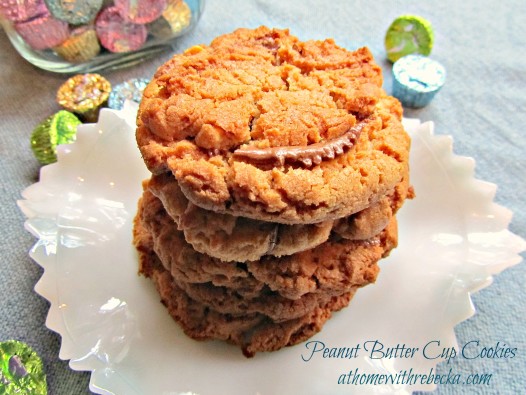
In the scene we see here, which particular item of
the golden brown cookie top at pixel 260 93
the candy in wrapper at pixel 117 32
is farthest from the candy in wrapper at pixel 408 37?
the candy in wrapper at pixel 117 32

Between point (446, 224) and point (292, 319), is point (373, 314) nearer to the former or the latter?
point (292, 319)

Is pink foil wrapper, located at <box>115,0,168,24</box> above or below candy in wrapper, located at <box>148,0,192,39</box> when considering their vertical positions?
above

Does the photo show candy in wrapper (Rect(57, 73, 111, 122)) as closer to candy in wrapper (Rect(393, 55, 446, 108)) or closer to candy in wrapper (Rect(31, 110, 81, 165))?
candy in wrapper (Rect(31, 110, 81, 165))

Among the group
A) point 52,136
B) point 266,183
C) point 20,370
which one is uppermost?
point 266,183

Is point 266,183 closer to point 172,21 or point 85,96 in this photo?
point 85,96

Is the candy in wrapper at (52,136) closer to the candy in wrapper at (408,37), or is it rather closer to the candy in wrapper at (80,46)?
the candy in wrapper at (80,46)

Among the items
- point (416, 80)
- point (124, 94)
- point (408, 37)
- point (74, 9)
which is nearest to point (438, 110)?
point (416, 80)

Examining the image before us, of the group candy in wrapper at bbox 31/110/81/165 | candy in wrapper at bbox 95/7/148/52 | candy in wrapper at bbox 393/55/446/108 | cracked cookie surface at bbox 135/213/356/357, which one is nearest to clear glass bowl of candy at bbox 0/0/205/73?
candy in wrapper at bbox 95/7/148/52
